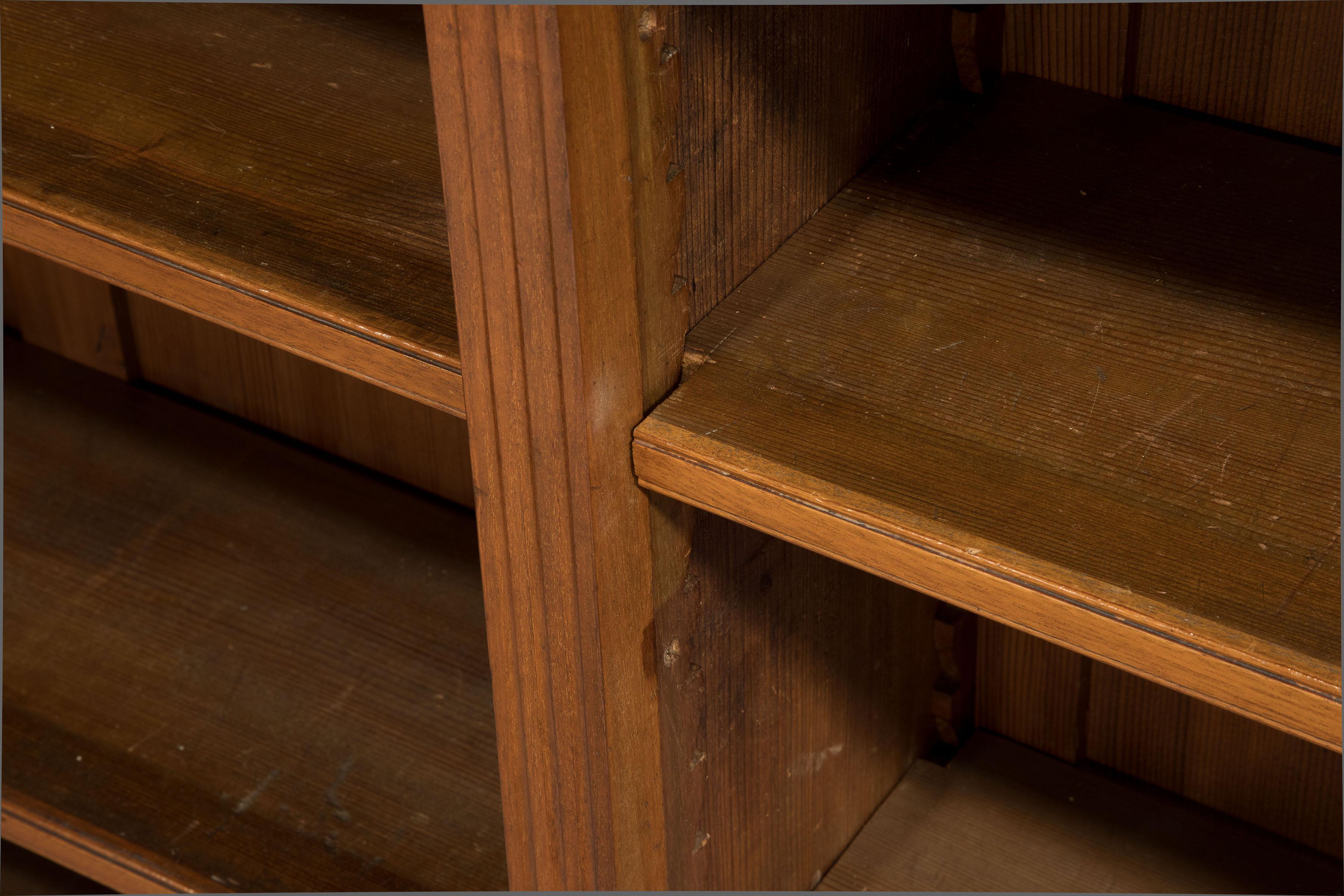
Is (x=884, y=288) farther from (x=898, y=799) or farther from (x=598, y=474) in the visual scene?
(x=898, y=799)

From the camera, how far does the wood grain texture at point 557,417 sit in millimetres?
677

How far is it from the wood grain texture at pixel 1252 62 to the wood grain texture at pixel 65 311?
3.16 ft

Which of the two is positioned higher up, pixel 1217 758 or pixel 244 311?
pixel 244 311

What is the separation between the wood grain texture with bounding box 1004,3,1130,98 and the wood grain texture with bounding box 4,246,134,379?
879 mm

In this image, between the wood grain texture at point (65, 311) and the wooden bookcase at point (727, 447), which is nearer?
the wooden bookcase at point (727, 447)

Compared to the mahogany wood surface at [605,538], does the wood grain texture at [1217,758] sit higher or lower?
lower

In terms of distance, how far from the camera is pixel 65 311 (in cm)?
157

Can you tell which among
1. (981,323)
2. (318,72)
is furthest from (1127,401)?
(318,72)

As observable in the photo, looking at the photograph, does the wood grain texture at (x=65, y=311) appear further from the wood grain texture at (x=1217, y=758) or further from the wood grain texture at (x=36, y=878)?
the wood grain texture at (x=1217, y=758)

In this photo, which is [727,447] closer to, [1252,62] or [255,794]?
[1252,62]

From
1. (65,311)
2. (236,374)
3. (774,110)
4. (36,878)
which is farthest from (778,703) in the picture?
(65,311)

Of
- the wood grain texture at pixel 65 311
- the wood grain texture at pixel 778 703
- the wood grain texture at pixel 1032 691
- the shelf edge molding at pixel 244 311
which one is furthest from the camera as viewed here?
the wood grain texture at pixel 65 311

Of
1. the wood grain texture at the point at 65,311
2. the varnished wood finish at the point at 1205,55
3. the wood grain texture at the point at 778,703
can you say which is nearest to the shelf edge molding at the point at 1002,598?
the wood grain texture at the point at 778,703

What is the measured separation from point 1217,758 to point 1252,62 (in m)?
0.54
